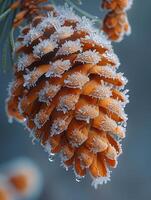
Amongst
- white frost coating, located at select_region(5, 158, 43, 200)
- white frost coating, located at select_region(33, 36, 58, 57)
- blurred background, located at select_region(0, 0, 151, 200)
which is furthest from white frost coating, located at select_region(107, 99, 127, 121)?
blurred background, located at select_region(0, 0, 151, 200)

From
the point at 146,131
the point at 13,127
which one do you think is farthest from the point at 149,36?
the point at 13,127

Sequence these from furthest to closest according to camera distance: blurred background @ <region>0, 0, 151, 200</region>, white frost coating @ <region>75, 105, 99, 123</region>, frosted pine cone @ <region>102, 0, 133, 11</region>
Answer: blurred background @ <region>0, 0, 151, 200</region> → frosted pine cone @ <region>102, 0, 133, 11</region> → white frost coating @ <region>75, 105, 99, 123</region>

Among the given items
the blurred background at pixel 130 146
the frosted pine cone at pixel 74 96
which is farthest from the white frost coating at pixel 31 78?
the blurred background at pixel 130 146

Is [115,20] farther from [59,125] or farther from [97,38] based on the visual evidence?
[59,125]

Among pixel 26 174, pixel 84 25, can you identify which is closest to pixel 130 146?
pixel 26 174

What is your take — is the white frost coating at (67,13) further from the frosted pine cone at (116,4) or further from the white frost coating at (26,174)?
A: the white frost coating at (26,174)

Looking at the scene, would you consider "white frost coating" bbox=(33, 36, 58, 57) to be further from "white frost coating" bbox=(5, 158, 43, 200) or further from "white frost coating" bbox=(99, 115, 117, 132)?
"white frost coating" bbox=(5, 158, 43, 200)

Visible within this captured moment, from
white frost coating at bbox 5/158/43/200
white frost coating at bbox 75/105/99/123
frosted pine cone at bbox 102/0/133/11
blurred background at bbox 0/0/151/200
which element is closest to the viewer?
white frost coating at bbox 75/105/99/123

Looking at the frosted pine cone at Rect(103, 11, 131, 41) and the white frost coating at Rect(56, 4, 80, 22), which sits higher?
the frosted pine cone at Rect(103, 11, 131, 41)
